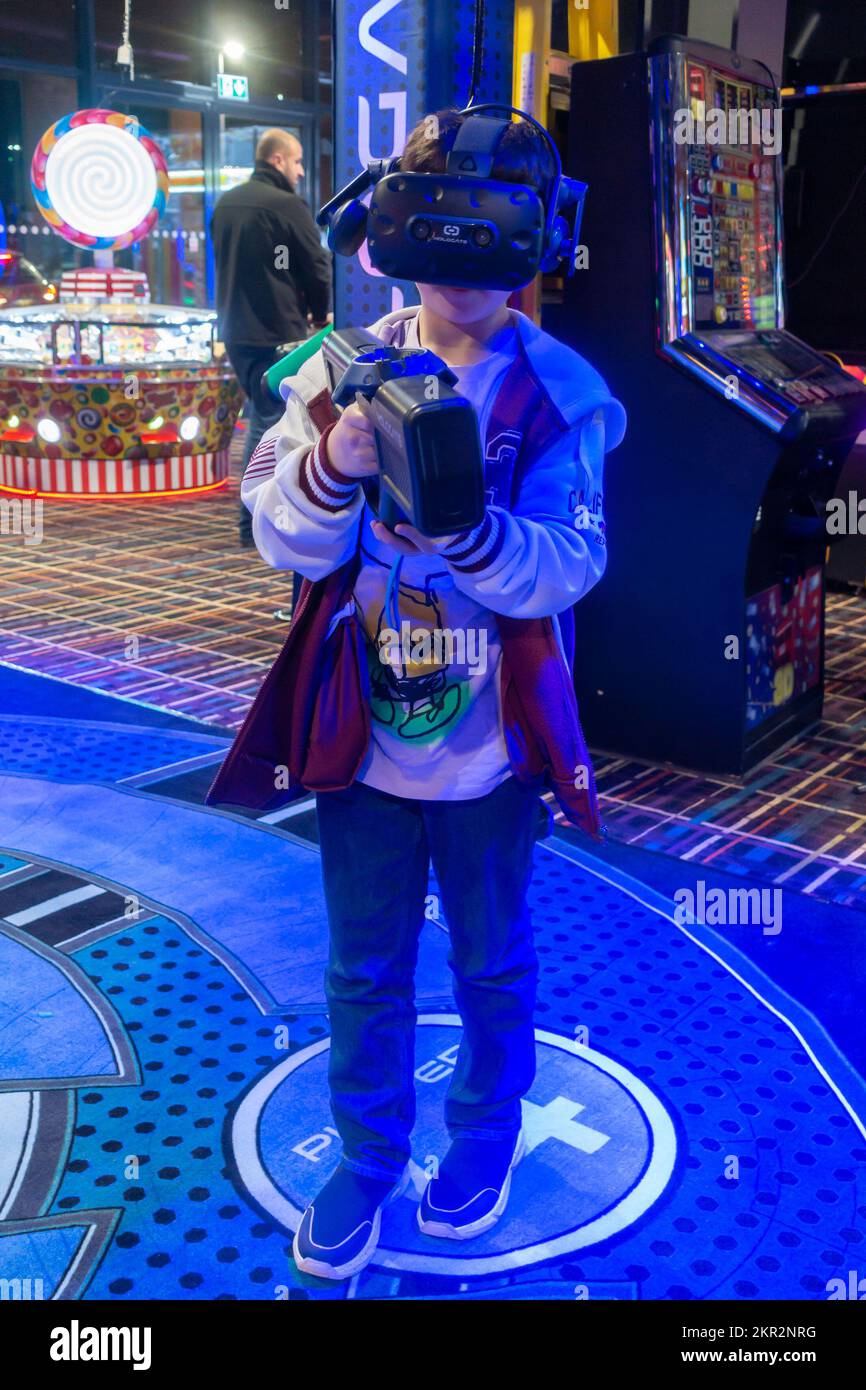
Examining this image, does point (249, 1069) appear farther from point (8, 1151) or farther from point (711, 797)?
point (711, 797)

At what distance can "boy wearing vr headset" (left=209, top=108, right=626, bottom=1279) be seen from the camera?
57.7 inches

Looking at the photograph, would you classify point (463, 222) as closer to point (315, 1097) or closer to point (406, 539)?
point (406, 539)

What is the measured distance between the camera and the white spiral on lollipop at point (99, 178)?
673 centimetres

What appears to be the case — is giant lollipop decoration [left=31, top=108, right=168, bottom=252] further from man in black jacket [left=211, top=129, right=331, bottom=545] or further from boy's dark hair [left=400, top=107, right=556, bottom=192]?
boy's dark hair [left=400, top=107, right=556, bottom=192]

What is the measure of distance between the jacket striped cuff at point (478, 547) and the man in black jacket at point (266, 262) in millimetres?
4102

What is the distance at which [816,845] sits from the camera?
10.2 ft

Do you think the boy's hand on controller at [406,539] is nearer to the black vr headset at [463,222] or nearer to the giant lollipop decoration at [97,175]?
the black vr headset at [463,222]

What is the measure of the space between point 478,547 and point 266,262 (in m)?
4.48

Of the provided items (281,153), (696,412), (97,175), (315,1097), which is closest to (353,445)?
(315,1097)

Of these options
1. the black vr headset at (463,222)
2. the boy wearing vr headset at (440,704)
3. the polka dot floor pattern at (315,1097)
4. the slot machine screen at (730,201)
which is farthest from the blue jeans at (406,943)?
the slot machine screen at (730,201)

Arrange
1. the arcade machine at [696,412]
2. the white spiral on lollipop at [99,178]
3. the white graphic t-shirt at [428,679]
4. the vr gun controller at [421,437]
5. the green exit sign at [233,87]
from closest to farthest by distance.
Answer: the vr gun controller at [421,437] < the white graphic t-shirt at [428,679] < the arcade machine at [696,412] < the white spiral on lollipop at [99,178] < the green exit sign at [233,87]

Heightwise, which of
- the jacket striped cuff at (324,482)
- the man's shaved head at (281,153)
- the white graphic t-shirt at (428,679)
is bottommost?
the white graphic t-shirt at (428,679)
